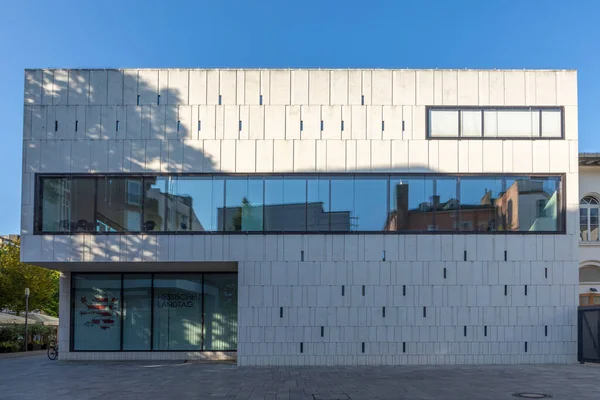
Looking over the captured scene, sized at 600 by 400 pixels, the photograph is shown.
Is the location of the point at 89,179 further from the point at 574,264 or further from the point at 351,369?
the point at 574,264

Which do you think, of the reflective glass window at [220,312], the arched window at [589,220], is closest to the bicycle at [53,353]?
the reflective glass window at [220,312]

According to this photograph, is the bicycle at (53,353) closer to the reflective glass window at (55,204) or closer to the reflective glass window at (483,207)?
the reflective glass window at (55,204)

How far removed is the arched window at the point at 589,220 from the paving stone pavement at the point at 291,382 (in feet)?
23.6

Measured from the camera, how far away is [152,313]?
22781 millimetres

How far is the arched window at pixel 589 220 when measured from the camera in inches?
979

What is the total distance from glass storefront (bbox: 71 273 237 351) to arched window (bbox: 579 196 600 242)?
14665 mm

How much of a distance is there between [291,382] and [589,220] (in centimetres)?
1587

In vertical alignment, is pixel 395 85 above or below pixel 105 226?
above

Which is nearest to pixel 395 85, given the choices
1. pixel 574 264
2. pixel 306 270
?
pixel 306 270

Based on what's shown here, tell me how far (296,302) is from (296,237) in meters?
2.24

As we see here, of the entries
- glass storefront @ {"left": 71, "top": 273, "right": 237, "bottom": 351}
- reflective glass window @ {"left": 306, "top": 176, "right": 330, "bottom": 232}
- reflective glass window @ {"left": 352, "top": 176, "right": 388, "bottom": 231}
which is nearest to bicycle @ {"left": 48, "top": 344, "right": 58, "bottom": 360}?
glass storefront @ {"left": 71, "top": 273, "right": 237, "bottom": 351}

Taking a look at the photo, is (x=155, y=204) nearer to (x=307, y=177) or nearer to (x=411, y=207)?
(x=307, y=177)

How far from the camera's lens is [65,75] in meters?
21.2

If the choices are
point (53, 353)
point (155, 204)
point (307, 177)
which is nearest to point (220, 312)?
point (155, 204)
